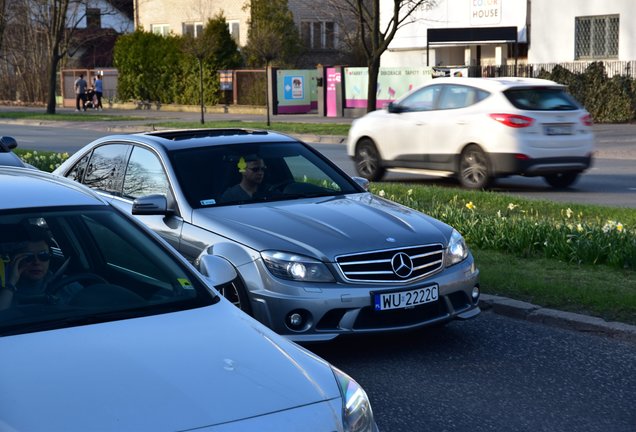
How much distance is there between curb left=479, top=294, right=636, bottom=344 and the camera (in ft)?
24.0

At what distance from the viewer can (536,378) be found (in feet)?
21.4

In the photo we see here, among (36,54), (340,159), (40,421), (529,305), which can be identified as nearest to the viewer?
(40,421)

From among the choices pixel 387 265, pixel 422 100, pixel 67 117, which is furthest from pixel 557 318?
pixel 67 117

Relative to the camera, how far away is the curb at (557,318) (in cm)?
732

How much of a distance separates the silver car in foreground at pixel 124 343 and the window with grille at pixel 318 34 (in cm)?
5276

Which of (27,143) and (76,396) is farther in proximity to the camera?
(27,143)

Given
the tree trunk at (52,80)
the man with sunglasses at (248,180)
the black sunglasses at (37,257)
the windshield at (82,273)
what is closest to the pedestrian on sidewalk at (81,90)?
the tree trunk at (52,80)

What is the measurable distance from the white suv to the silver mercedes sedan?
26.9 feet

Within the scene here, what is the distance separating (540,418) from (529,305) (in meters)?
2.31

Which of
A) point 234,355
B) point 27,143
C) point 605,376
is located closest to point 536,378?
point 605,376

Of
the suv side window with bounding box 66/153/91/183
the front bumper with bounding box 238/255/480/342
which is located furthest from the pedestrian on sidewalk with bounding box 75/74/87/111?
the front bumper with bounding box 238/255/480/342

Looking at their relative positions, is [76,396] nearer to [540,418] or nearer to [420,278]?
[540,418]

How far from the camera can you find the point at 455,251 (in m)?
7.23

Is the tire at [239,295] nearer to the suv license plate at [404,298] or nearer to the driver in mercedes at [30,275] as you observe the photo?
the suv license plate at [404,298]
